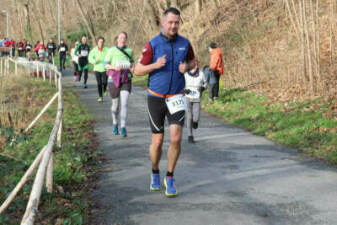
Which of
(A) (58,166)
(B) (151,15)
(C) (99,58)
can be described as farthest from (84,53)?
(A) (58,166)

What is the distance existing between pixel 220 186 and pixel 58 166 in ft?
7.74

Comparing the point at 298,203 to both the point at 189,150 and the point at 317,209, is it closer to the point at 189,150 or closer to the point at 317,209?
the point at 317,209

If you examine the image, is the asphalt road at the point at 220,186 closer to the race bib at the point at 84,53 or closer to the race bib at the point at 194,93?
the race bib at the point at 194,93

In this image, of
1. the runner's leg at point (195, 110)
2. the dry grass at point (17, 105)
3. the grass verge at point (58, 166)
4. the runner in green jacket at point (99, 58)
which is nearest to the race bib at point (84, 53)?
the dry grass at point (17, 105)

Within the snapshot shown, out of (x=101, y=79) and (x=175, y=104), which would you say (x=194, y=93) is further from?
(x=101, y=79)

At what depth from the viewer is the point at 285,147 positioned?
8.80 meters

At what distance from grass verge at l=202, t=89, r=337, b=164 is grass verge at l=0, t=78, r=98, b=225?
A: 12.4 feet

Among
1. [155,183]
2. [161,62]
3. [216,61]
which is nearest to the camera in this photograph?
[161,62]

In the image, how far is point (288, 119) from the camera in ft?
35.7

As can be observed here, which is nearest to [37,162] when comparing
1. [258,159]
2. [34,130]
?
[258,159]

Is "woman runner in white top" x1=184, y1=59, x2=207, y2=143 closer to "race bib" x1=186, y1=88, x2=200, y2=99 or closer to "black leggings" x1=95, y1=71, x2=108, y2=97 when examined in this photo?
"race bib" x1=186, y1=88, x2=200, y2=99

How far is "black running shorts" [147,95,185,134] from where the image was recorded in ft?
17.9

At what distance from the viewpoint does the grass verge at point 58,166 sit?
496cm

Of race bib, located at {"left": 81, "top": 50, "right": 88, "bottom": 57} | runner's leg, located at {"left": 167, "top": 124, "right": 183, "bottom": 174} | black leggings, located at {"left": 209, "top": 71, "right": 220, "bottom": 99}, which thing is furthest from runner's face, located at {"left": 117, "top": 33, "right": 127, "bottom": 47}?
race bib, located at {"left": 81, "top": 50, "right": 88, "bottom": 57}
